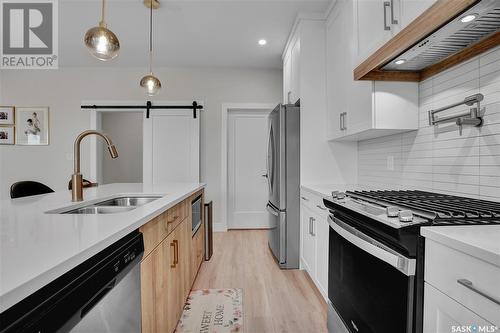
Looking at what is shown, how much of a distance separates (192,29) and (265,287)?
280 cm

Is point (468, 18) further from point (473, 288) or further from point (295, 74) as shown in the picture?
point (295, 74)

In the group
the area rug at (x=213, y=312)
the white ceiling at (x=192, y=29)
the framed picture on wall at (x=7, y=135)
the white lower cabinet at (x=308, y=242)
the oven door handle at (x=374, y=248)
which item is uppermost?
the white ceiling at (x=192, y=29)

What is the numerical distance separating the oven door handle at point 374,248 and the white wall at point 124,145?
209 inches

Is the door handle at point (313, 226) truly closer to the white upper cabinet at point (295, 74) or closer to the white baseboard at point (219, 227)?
the white upper cabinet at point (295, 74)

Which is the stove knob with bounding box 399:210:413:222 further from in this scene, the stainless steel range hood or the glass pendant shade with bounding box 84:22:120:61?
the glass pendant shade with bounding box 84:22:120:61

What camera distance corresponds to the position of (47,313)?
541 mm

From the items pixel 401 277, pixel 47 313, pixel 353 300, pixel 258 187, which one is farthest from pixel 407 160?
pixel 258 187

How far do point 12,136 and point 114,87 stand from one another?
67.9 inches

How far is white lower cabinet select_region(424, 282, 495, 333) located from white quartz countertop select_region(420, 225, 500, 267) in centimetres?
15

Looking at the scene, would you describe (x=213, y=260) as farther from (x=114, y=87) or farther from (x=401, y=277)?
(x=114, y=87)

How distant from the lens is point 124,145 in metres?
5.82

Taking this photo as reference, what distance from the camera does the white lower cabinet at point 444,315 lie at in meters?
0.67

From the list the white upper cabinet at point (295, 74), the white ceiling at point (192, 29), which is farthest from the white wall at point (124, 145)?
the white upper cabinet at point (295, 74)

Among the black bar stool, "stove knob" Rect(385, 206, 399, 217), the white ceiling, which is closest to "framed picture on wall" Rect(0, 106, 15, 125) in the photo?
the white ceiling
